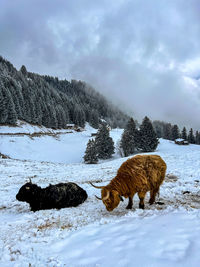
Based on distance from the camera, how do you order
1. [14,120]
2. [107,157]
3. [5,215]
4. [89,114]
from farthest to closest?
1. [89,114]
2. [14,120]
3. [107,157]
4. [5,215]

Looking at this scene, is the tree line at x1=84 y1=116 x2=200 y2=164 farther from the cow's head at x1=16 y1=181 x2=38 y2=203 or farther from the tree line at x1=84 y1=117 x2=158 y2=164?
the cow's head at x1=16 y1=181 x2=38 y2=203

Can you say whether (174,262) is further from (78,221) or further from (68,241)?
(78,221)

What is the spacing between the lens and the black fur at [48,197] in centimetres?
845

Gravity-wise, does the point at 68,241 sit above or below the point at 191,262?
below

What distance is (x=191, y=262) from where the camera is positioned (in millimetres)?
2764

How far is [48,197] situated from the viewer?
27.9ft

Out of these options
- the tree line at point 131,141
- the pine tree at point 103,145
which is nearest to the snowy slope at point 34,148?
the pine tree at point 103,145

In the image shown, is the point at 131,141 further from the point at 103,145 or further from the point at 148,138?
the point at 103,145

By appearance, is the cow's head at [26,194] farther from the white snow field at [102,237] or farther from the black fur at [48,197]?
the white snow field at [102,237]

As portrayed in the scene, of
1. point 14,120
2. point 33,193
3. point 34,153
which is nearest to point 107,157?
point 34,153

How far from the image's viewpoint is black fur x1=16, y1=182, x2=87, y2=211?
8445mm

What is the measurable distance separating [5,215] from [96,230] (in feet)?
18.1

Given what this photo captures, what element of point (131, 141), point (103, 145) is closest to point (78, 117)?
point (103, 145)

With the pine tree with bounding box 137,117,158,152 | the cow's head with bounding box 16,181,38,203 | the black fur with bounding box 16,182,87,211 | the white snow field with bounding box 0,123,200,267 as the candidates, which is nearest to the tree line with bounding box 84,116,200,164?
the pine tree with bounding box 137,117,158,152
